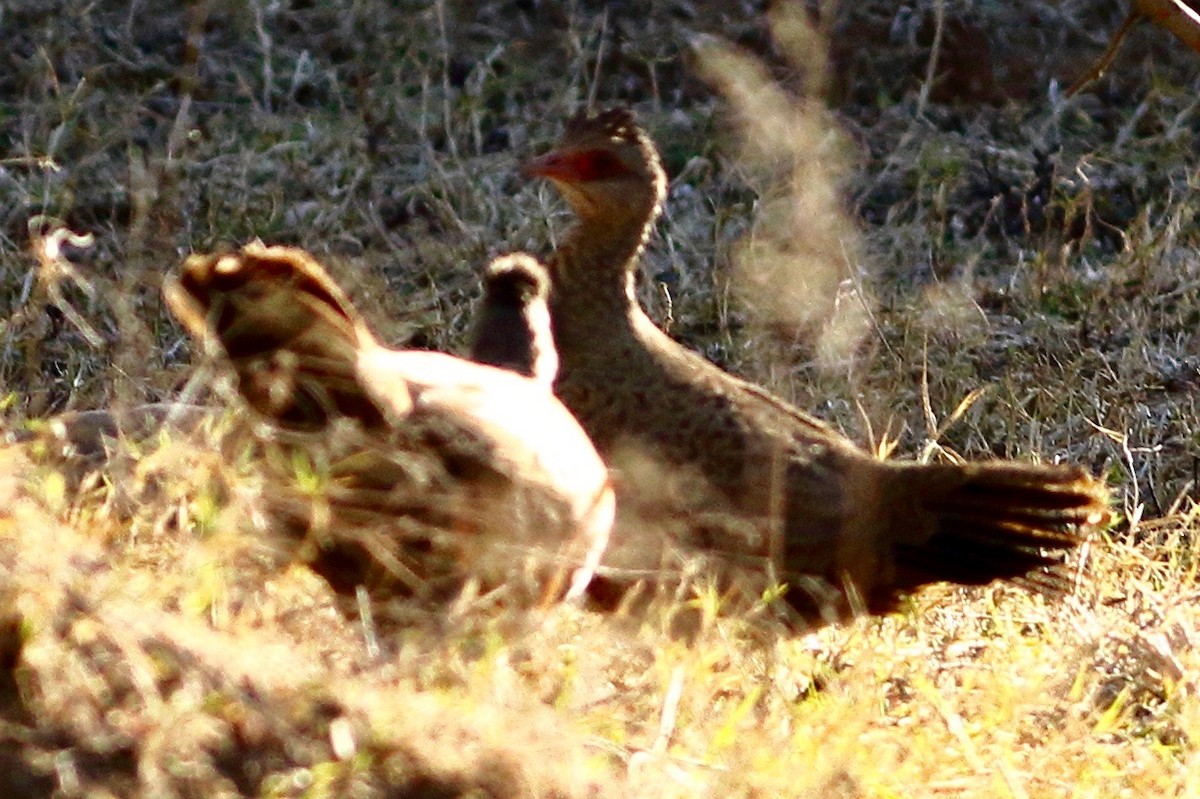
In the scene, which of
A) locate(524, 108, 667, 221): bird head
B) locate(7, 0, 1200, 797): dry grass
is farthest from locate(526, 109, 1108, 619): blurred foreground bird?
locate(524, 108, 667, 221): bird head

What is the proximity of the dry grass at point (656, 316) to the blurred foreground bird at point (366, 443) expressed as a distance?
11cm

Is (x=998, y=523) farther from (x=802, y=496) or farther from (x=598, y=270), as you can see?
(x=598, y=270)

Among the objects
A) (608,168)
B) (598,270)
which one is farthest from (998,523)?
(608,168)

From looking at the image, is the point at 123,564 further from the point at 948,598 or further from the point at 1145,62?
the point at 1145,62

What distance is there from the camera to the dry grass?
3.33 m

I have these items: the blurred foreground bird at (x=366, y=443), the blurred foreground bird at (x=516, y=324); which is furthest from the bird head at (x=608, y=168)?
the blurred foreground bird at (x=366, y=443)

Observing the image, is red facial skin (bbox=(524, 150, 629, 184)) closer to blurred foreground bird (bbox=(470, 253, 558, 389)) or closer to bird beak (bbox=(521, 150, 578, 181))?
bird beak (bbox=(521, 150, 578, 181))

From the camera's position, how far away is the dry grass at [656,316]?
333 centimetres

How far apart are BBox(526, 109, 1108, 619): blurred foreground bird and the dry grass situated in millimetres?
184

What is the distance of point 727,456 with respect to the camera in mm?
5145

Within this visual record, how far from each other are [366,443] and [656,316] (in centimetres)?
343

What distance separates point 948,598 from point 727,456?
28.0 inches

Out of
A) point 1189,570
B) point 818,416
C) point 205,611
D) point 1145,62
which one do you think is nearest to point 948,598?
point 1189,570

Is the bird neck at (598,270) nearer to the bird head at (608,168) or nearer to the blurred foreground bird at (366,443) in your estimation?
the bird head at (608,168)
